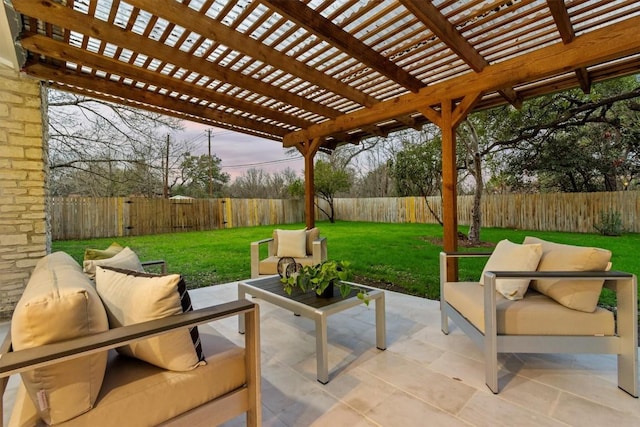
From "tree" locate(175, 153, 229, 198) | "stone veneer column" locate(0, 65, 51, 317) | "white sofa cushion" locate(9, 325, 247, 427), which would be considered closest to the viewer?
"white sofa cushion" locate(9, 325, 247, 427)

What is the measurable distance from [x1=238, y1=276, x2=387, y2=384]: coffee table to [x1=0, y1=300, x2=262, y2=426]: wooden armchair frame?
2.19 ft

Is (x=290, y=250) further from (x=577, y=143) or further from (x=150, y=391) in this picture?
(x=577, y=143)

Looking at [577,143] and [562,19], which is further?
Answer: [577,143]

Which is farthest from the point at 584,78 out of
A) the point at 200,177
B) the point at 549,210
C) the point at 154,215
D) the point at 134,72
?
the point at 200,177

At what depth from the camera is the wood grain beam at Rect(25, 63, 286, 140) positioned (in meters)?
3.11

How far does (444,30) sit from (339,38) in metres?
0.81

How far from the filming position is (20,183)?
3.12 meters

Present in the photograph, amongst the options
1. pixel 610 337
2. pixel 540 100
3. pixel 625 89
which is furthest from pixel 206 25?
pixel 625 89

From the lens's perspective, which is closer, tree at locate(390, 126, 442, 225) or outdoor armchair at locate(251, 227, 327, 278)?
outdoor armchair at locate(251, 227, 327, 278)

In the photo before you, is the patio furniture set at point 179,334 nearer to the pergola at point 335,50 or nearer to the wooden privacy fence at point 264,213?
the pergola at point 335,50

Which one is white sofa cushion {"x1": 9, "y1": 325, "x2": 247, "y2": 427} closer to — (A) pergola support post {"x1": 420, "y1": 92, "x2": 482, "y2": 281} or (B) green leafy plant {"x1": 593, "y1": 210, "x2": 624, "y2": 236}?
(A) pergola support post {"x1": 420, "y1": 92, "x2": 482, "y2": 281}

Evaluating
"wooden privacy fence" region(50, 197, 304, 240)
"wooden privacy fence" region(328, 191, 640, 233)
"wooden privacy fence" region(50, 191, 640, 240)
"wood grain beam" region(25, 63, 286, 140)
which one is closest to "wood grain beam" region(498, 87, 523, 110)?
"wood grain beam" region(25, 63, 286, 140)

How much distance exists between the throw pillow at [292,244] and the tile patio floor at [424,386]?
1357 millimetres

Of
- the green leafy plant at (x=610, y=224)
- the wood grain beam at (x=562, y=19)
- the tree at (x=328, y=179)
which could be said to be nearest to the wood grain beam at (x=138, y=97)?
the wood grain beam at (x=562, y=19)
